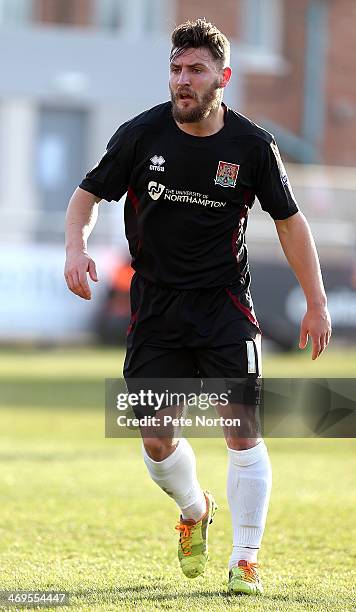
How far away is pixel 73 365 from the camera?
60.6 feet

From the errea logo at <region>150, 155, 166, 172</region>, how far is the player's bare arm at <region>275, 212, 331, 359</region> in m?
0.56

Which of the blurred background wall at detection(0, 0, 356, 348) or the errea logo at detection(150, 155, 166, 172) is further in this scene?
the blurred background wall at detection(0, 0, 356, 348)

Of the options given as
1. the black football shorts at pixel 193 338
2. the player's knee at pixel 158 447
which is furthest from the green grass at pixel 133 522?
the black football shorts at pixel 193 338

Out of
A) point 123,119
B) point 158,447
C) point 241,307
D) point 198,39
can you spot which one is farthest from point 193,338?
point 123,119

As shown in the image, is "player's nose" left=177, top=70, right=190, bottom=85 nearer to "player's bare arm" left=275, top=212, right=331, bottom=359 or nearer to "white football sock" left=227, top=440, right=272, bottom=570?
"player's bare arm" left=275, top=212, right=331, bottom=359

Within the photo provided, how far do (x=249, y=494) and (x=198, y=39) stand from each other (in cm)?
186

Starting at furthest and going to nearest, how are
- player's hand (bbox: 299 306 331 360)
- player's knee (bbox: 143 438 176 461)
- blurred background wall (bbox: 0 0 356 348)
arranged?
blurred background wall (bbox: 0 0 356 348) → player's knee (bbox: 143 438 176 461) → player's hand (bbox: 299 306 331 360)

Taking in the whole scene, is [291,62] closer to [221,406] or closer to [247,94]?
[247,94]

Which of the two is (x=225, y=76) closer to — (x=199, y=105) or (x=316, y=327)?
(x=199, y=105)

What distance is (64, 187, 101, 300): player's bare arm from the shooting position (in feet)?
18.2

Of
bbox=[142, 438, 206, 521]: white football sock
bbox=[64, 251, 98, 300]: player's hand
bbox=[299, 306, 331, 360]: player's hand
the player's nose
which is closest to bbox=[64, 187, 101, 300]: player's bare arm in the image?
bbox=[64, 251, 98, 300]: player's hand

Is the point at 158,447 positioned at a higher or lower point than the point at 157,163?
lower

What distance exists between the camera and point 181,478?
594 centimetres

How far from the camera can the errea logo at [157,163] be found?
5.64m
